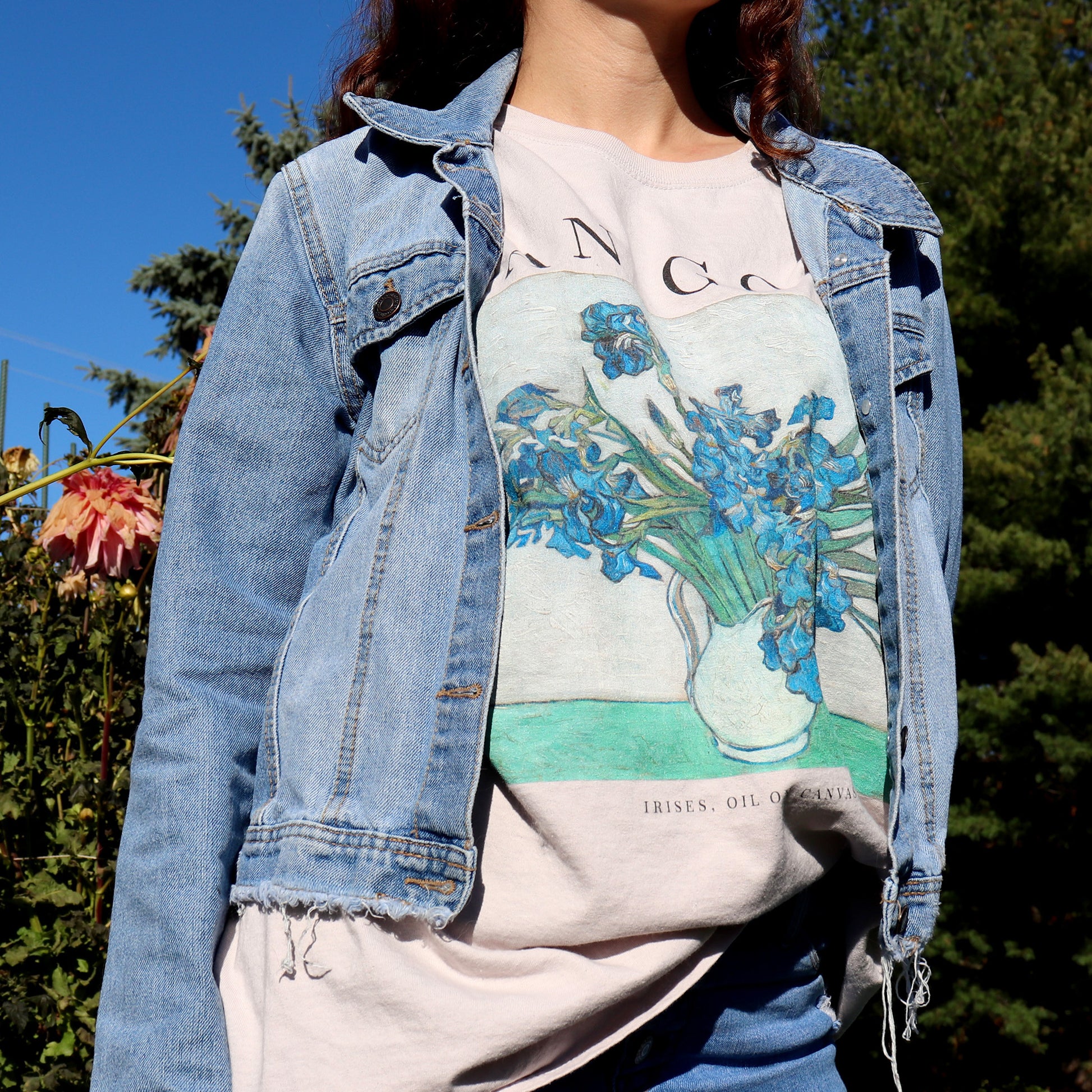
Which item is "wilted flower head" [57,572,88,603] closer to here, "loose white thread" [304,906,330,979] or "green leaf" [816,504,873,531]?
"loose white thread" [304,906,330,979]

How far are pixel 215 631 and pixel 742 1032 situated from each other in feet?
2.19

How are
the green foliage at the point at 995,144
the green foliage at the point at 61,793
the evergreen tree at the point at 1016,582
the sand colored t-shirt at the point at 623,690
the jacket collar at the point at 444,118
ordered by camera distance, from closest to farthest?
1. the sand colored t-shirt at the point at 623,690
2. the jacket collar at the point at 444,118
3. the green foliage at the point at 61,793
4. the evergreen tree at the point at 1016,582
5. the green foliage at the point at 995,144

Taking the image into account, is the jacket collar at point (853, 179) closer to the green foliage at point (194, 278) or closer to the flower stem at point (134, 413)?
A: the flower stem at point (134, 413)

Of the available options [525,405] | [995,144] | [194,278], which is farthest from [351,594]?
[194,278]

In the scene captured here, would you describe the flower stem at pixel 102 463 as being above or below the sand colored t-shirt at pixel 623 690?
above

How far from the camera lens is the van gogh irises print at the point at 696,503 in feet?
3.34

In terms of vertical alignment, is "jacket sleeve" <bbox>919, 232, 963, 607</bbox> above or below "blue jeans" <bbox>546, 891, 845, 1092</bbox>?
above

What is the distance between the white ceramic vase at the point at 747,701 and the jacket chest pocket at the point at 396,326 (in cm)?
42

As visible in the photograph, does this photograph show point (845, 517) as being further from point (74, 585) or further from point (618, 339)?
point (74, 585)

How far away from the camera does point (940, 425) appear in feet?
4.54

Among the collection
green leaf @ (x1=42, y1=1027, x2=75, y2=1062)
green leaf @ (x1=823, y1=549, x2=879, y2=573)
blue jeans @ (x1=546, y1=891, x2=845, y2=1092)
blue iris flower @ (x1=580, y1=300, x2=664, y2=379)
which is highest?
blue iris flower @ (x1=580, y1=300, x2=664, y2=379)

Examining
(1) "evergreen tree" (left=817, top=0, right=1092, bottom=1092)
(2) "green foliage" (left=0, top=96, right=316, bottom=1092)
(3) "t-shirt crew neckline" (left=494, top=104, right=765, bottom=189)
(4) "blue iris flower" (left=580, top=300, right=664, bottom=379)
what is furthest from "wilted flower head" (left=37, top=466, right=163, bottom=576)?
(1) "evergreen tree" (left=817, top=0, right=1092, bottom=1092)

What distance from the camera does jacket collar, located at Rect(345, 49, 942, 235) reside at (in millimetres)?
1261

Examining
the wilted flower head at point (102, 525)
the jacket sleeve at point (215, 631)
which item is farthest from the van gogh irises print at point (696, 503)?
the wilted flower head at point (102, 525)
